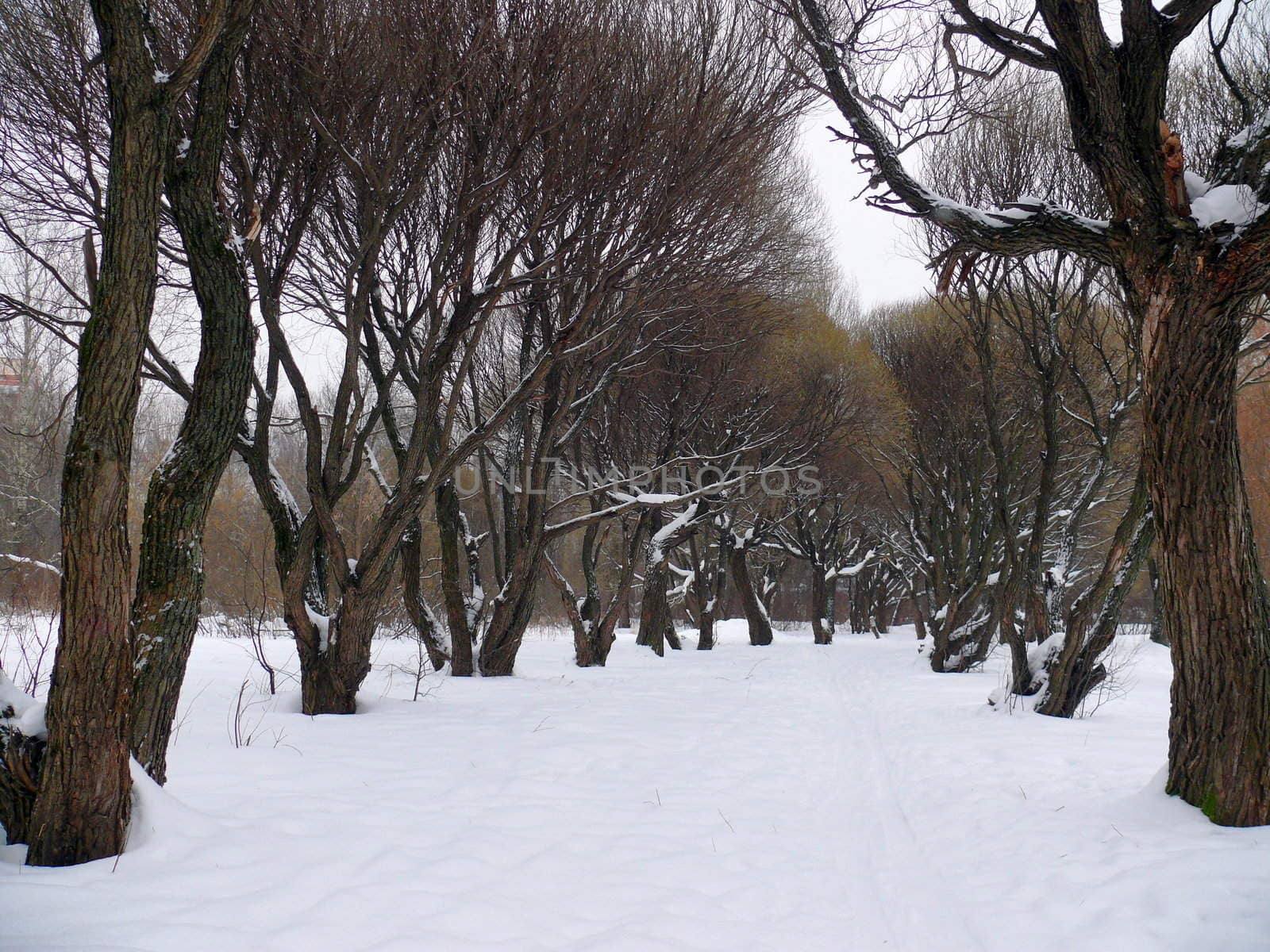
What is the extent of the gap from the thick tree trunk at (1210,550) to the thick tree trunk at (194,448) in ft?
14.3

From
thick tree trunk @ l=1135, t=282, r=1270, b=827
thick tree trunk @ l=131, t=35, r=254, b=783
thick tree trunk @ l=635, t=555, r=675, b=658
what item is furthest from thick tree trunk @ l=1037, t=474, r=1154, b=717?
thick tree trunk @ l=635, t=555, r=675, b=658

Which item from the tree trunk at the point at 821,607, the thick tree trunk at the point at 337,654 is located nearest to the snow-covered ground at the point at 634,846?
the thick tree trunk at the point at 337,654

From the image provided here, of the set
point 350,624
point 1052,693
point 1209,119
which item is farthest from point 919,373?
point 350,624

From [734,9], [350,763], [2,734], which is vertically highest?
[734,9]

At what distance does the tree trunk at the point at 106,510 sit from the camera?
2.83 meters

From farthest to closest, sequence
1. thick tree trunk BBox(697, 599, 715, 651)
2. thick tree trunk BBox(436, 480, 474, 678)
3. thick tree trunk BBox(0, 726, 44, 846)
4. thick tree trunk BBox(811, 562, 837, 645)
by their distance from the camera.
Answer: thick tree trunk BBox(811, 562, 837, 645) < thick tree trunk BBox(697, 599, 715, 651) < thick tree trunk BBox(436, 480, 474, 678) < thick tree trunk BBox(0, 726, 44, 846)

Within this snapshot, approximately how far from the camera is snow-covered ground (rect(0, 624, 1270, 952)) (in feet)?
9.00

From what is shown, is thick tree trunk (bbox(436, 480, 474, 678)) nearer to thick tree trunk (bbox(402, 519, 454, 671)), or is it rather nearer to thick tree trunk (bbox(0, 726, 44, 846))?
thick tree trunk (bbox(402, 519, 454, 671))

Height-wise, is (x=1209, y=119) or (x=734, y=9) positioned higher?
(x=734, y=9)

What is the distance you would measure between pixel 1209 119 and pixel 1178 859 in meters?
7.46

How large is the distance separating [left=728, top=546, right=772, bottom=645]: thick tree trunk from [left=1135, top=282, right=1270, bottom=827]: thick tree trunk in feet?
56.9

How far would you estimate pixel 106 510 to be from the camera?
9.38 feet

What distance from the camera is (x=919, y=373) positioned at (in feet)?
48.1

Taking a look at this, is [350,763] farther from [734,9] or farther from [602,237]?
[734,9]
